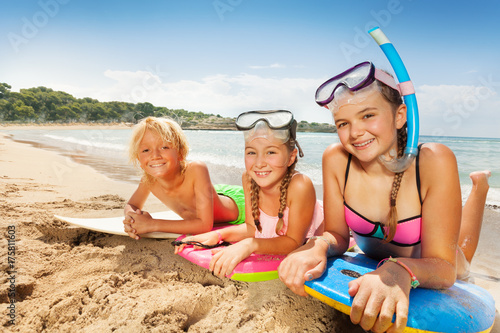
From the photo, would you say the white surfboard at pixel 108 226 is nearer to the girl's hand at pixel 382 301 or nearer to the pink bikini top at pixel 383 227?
the pink bikini top at pixel 383 227

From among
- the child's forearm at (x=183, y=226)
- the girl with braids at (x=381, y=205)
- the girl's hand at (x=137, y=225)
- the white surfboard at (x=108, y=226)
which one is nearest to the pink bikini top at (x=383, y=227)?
the girl with braids at (x=381, y=205)

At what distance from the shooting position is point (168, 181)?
11.3 ft

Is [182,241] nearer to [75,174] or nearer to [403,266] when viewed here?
[403,266]

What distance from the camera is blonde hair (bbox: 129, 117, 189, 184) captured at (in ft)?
10.5

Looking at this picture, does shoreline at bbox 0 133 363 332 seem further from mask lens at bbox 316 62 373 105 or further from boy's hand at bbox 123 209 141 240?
mask lens at bbox 316 62 373 105

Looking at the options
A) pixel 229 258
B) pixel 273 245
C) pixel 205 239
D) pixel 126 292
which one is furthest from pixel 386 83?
pixel 126 292

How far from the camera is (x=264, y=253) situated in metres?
2.46

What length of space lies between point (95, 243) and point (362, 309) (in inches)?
109

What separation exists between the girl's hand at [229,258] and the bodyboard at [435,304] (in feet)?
2.11

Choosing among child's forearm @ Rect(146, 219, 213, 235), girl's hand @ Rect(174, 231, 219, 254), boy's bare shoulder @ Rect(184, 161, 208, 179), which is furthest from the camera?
boy's bare shoulder @ Rect(184, 161, 208, 179)

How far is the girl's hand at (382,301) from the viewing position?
56.2 inches

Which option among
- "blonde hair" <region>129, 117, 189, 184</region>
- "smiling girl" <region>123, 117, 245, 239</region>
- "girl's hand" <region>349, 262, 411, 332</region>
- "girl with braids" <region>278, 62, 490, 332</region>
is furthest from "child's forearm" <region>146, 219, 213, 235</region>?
"girl's hand" <region>349, 262, 411, 332</region>

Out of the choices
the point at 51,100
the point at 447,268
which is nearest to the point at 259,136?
the point at 447,268

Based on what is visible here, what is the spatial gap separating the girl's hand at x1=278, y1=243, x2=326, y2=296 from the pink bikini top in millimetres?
410
